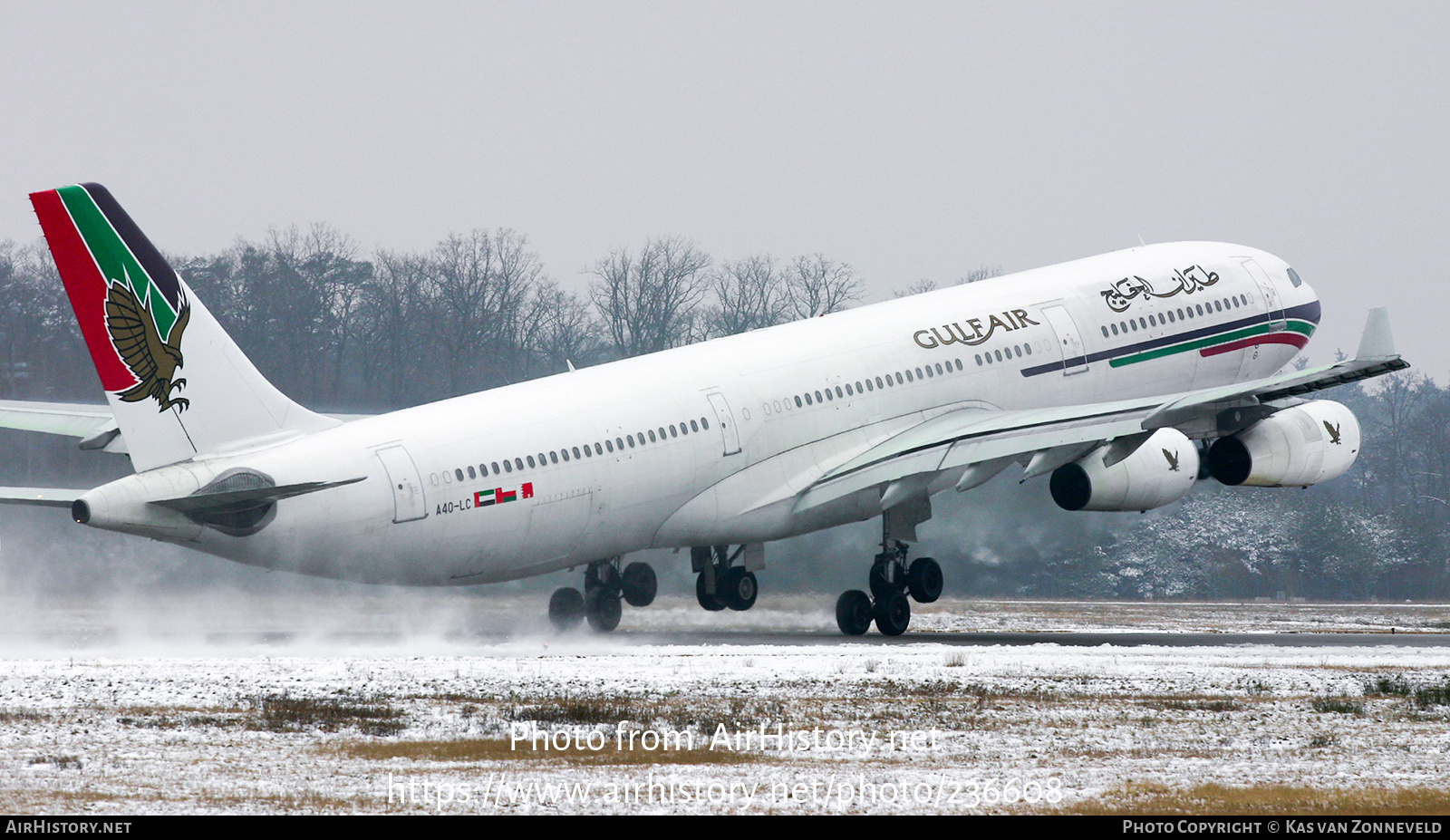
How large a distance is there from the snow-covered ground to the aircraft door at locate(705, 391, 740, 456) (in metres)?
3.78

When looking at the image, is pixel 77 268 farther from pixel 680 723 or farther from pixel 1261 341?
pixel 1261 341

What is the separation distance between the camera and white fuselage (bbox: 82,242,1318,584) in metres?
26.8

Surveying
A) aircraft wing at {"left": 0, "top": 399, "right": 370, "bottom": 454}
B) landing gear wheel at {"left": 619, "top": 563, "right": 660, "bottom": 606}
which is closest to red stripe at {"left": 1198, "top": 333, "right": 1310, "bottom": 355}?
landing gear wheel at {"left": 619, "top": 563, "right": 660, "bottom": 606}

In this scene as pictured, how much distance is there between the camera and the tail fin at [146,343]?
24.2 meters

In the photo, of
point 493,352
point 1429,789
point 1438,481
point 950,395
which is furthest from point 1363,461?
point 1429,789

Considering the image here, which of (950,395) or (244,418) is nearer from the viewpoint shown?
(244,418)

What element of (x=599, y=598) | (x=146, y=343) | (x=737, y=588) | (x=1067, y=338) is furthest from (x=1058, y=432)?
(x=146, y=343)

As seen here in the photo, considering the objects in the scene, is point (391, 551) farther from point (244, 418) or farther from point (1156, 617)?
point (1156, 617)

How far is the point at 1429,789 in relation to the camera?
15469mm

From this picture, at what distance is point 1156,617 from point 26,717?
34.3 m

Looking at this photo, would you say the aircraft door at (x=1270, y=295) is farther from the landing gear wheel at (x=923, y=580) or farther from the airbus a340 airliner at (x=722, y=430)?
the landing gear wheel at (x=923, y=580)

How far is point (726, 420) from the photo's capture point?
3209 centimetres

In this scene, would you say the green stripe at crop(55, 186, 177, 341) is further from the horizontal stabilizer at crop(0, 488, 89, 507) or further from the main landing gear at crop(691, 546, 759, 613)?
the main landing gear at crop(691, 546, 759, 613)

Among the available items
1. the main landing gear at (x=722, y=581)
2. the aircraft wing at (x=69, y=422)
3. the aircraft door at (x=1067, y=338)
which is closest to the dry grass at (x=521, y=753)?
the aircraft wing at (x=69, y=422)
